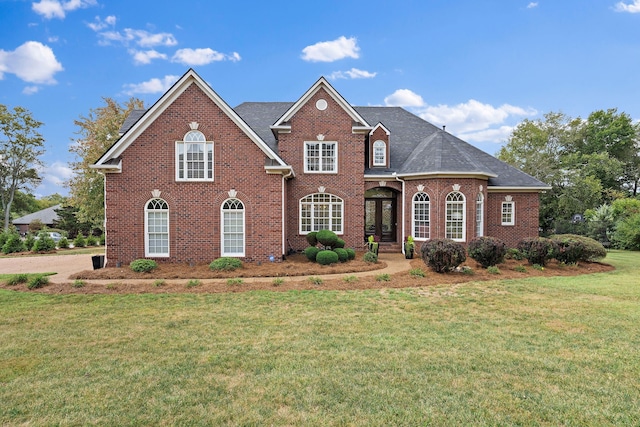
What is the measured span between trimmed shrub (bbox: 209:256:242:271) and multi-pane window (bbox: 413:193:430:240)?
9.00 metres

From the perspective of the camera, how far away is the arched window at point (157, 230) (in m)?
13.3

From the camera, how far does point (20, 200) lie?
48656 mm

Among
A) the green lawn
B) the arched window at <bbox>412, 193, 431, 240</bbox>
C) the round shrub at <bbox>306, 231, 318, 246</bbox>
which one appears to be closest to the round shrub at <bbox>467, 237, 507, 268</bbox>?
the arched window at <bbox>412, 193, 431, 240</bbox>

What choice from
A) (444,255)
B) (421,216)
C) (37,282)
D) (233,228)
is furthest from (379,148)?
(37,282)

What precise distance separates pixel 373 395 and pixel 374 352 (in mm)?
1267

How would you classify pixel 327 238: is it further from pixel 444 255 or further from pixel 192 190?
pixel 192 190

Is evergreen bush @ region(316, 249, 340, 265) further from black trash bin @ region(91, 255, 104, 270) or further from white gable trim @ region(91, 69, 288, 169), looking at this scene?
black trash bin @ region(91, 255, 104, 270)

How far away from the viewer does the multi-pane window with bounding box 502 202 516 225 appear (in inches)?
720

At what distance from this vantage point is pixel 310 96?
52.8 ft

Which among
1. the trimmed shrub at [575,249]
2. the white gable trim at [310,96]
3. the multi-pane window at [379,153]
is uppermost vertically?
the white gable trim at [310,96]

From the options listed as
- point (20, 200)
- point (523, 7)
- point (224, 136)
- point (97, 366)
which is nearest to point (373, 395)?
point (97, 366)

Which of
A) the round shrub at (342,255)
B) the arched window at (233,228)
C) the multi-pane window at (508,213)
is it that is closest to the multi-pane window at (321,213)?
the round shrub at (342,255)

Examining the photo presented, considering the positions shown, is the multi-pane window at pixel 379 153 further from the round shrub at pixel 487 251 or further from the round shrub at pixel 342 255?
the round shrub at pixel 487 251

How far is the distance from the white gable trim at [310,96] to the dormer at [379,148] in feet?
5.69
